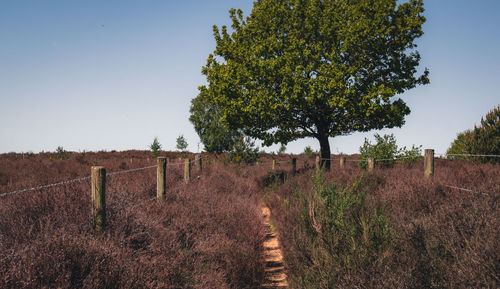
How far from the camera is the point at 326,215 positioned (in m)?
5.83

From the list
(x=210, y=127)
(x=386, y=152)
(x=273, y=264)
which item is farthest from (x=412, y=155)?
(x=210, y=127)

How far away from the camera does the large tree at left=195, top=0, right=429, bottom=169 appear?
13.6m

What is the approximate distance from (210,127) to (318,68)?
3190cm

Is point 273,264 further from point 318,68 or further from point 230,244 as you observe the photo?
point 318,68

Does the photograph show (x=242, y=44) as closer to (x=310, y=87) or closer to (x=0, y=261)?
(x=310, y=87)

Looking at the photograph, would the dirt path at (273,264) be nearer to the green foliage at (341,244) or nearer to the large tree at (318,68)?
the green foliage at (341,244)

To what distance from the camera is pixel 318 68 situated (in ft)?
46.0

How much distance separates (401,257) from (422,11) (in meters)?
15.0

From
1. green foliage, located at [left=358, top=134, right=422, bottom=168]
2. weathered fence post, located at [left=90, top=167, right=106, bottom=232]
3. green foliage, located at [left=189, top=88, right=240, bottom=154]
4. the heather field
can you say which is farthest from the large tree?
green foliage, located at [left=189, top=88, right=240, bottom=154]

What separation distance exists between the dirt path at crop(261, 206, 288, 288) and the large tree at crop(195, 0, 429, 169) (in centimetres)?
738

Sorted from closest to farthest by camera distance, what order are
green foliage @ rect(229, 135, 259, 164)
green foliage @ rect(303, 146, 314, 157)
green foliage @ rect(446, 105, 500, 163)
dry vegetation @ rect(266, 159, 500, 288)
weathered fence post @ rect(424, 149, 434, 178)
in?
dry vegetation @ rect(266, 159, 500, 288)
weathered fence post @ rect(424, 149, 434, 178)
green foliage @ rect(446, 105, 500, 163)
green foliage @ rect(229, 135, 259, 164)
green foliage @ rect(303, 146, 314, 157)

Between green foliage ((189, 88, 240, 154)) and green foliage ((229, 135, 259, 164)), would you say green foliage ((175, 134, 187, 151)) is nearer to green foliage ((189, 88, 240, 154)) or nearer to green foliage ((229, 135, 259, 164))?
green foliage ((189, 88, 240, 154))

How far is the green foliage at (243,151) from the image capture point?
19016 millimetres

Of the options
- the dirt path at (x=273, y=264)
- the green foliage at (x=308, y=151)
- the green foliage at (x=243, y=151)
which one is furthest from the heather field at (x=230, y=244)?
the green foliage at (x=308, y=151)
